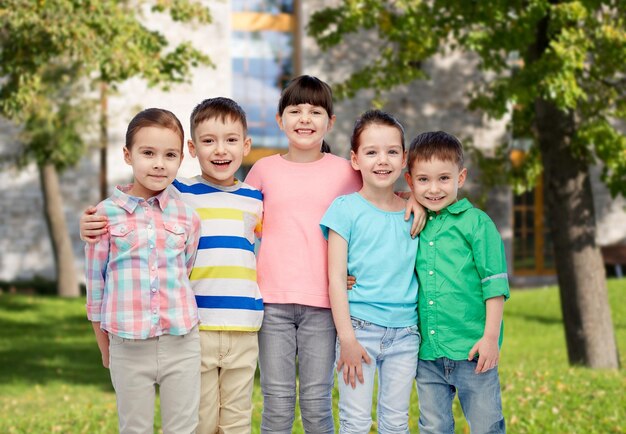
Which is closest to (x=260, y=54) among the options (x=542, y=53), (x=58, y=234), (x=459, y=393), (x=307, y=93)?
(x=58, y=234)

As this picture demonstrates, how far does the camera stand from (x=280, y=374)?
12.1 feet

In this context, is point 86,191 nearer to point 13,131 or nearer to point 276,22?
point 13,131

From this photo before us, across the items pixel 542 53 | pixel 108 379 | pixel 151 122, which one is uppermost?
pixel 542 53

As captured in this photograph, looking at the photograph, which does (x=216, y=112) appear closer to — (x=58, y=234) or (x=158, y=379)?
(x=158, y=379)

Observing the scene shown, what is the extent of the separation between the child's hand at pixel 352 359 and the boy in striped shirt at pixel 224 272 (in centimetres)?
39

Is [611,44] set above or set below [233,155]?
above

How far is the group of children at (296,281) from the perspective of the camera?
3408 millimetres

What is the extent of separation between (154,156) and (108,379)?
9.52 meters

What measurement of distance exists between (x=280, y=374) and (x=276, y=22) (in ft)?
58.9

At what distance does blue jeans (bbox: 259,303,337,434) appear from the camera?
12.1ft

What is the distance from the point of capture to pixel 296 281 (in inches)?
144

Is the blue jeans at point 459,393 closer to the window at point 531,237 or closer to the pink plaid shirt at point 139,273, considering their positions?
the pink plaid shirt at point 139,273

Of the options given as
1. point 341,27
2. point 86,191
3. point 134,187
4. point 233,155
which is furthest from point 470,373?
point 86,191

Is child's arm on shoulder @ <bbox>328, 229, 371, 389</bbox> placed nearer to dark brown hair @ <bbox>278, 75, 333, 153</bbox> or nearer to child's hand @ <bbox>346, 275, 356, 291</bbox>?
child's hand @ <bbox>346, 275, 356, 291</bbox>
